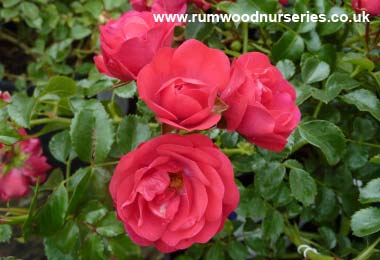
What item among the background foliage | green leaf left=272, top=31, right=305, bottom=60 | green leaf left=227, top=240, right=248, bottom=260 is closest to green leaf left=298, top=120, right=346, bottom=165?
the background foliage

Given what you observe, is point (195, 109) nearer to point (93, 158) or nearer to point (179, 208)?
point (179, 208)

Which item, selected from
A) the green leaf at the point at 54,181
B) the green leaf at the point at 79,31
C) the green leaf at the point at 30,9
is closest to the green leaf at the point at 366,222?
the green leaf at the point at 54,181

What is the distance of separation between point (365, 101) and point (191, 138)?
27cm

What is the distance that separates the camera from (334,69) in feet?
2.07

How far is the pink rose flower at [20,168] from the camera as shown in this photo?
634mm

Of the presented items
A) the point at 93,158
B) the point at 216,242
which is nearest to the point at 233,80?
the point at 93,158

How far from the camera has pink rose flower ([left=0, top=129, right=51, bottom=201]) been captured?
0.63m

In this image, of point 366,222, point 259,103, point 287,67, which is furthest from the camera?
point 287,67

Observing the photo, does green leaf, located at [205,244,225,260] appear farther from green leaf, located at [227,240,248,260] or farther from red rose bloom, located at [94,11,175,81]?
red rose bloom, located at [94,11,175,81]

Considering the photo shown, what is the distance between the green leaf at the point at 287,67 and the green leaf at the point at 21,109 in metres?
0.28

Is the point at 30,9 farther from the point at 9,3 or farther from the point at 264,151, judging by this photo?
the point at 264,151

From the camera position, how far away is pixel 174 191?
396mm

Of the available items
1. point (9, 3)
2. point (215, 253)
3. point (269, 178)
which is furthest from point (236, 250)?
point (9, 3)

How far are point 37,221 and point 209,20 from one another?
1.07 feet
